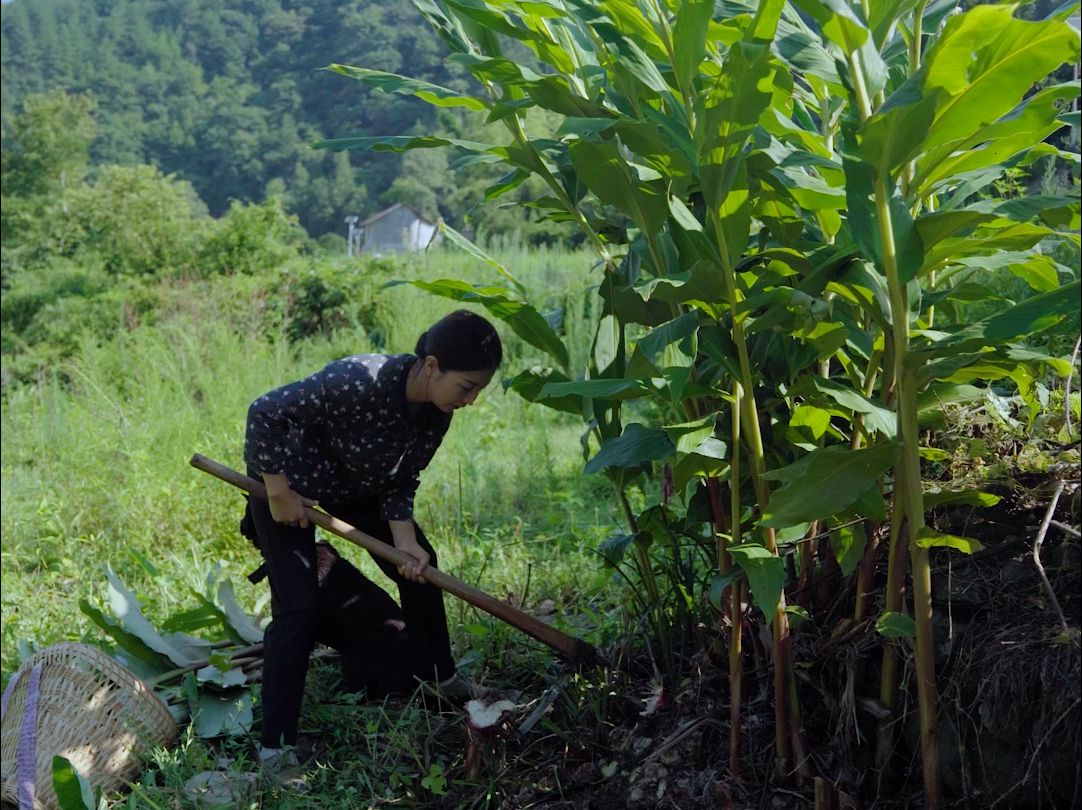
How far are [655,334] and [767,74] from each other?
0.50m

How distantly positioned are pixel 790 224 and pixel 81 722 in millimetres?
2301

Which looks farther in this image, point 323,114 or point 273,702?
point 323,114

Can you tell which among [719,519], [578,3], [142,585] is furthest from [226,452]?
[578,3]

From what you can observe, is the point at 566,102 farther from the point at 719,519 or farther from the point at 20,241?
the point at 20,241

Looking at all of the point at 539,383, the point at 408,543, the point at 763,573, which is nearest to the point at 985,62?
the point at 763,573

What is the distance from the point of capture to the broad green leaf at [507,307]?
107 inches

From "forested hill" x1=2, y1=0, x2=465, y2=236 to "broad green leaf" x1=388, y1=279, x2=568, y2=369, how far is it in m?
11.1

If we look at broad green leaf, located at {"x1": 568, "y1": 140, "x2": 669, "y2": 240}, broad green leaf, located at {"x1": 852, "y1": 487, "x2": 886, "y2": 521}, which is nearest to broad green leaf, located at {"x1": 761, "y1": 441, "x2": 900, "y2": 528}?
broad green leaf, located at {"x1": 852, "y1": 487, "x2": 886, "y2": 521}

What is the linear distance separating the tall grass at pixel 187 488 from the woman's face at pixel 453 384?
954mm

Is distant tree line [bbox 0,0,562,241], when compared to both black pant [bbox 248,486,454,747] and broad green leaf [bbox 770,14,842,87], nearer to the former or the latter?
black pant [bbox 248,486,454,747]

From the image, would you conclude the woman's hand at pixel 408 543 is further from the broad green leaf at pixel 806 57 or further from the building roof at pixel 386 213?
the building roof at pixel 386 213

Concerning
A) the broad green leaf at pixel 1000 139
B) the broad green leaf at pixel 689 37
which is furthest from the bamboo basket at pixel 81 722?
the broad green leaf at pixel 1000 139

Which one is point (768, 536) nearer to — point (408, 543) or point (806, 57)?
point (806, 57)

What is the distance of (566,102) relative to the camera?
7.77 feet
